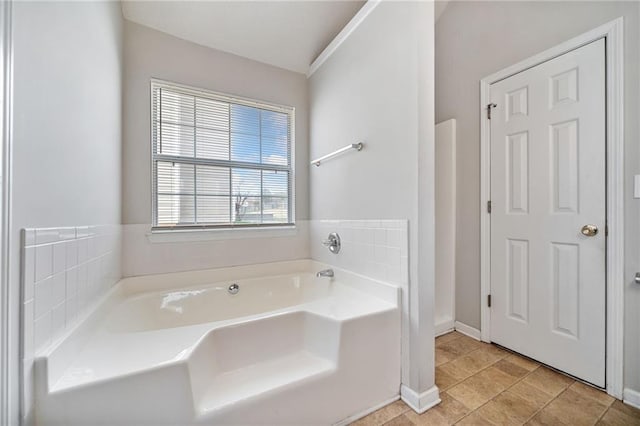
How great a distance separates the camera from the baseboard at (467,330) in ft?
6.70

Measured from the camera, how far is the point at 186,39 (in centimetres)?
197

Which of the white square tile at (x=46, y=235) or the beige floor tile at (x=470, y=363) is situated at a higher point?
the white square tile at (x=46, y=235)

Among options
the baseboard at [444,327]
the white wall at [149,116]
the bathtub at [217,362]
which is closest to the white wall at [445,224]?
the baseboard at [444,327]

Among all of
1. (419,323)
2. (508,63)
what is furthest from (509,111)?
(419,323)

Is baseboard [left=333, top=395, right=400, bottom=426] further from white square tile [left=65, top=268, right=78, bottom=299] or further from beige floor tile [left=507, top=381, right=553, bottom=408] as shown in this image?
white square tile [left=65, top=268, right=78, bottom=299]

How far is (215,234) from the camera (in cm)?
208

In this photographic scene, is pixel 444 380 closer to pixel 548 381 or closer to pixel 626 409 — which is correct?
pixel 548 381

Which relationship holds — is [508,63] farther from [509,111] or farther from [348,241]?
[348,241]

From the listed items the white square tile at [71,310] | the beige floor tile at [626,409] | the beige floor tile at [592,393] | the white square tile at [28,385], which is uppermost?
the white square tile at [71,310]

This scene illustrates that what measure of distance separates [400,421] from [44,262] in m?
1.60

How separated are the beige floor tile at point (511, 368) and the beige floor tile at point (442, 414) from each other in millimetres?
523

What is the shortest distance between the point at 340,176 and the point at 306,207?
61 centimetres

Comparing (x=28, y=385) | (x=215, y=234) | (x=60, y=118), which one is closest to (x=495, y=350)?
(x=215, y=234)

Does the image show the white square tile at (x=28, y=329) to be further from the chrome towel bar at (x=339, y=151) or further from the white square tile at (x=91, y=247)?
the chrome towel bar at (x=339, y=151)
